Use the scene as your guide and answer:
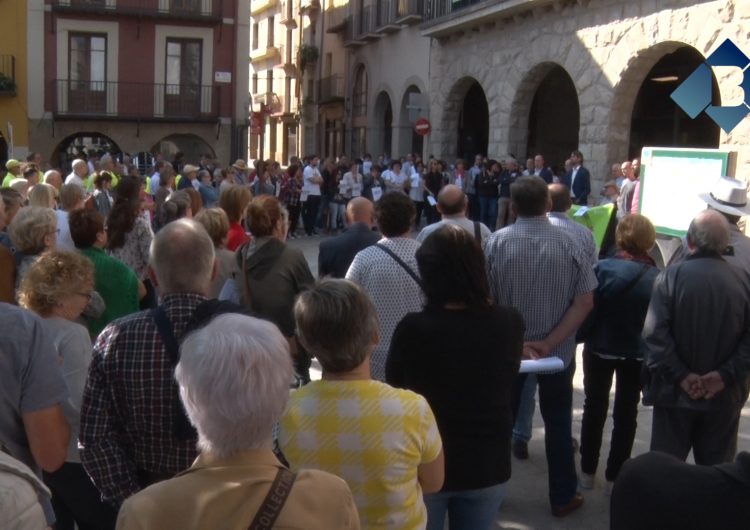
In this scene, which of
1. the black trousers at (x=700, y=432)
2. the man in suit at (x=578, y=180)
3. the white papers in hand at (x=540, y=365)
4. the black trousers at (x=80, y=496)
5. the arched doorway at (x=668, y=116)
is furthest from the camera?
the arched doorway at (x=668, y=116)

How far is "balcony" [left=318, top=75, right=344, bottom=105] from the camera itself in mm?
35188

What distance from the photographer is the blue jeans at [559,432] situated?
16.0 ft

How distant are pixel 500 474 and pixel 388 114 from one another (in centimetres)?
2880

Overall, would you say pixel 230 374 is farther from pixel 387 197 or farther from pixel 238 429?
pixel 387 197

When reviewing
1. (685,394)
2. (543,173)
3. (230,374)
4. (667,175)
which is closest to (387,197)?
(685,394)

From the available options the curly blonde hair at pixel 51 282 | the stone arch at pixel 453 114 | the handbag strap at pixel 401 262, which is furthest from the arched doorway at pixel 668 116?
the curly blonde hair at pixel 51 282

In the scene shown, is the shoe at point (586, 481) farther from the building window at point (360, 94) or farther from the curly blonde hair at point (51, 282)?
the building window at point (360, 94)

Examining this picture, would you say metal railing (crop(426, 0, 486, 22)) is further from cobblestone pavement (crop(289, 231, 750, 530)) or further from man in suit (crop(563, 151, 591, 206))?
cobblestone pavement (crop(289, 231, 750, 530))

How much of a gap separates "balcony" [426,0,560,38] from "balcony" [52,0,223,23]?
7.07m

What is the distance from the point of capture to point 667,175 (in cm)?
1170

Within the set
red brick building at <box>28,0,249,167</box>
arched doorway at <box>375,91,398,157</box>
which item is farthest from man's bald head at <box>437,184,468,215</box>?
arched doorway at <box>375,91,398,157</box>

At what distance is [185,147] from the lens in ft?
97.5

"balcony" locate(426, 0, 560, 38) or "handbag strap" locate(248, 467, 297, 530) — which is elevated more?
"balcony" locate(426, 0, 560, 38)

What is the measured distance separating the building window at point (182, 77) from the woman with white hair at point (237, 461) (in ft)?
90.8
